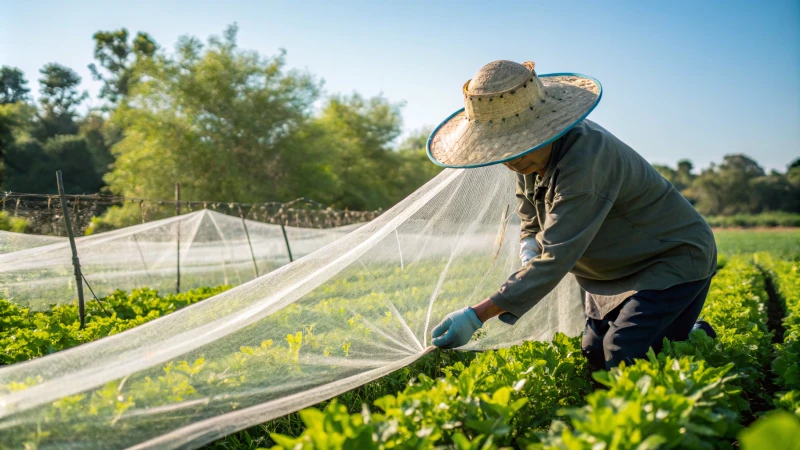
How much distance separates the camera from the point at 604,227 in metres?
2.58

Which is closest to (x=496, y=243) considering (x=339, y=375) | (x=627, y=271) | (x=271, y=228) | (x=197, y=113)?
(x=627, y=271)

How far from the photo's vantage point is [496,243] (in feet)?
10.8

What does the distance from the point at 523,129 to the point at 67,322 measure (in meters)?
4.61

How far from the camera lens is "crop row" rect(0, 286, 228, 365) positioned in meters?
3.61

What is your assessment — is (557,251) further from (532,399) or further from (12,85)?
(12,85)

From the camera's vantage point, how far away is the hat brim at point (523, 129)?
224 centimetres

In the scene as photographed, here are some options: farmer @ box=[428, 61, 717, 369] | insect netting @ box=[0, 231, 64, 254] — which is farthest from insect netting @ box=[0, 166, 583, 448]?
insect netting @ box=[0, 231, 64, 254]

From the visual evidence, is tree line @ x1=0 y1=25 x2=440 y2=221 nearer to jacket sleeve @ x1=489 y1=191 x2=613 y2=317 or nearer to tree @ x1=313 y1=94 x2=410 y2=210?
tree @ x1=313 y1=94 x2=410 y2=210

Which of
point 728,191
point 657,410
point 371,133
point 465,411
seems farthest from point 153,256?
point 728,191

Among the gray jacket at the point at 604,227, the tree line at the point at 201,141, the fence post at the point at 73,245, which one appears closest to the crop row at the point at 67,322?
the fence post at the point at 73,245

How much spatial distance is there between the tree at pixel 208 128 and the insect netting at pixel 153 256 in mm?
18144

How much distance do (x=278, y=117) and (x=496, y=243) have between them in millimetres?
27064

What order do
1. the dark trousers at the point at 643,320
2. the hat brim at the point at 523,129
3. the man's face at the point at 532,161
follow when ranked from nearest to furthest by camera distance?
1. the hat brim at the point at 523,129
2. the man's face at the point at 532,161
3. the dark trousers at the point at 643,320

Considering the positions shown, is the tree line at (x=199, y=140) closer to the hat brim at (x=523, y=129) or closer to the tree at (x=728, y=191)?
the hat brim at (x=523, y=129)
